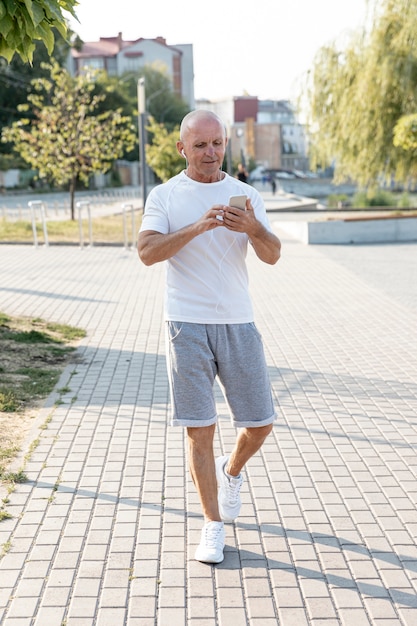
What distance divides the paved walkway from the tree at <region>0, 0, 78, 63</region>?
2.37m

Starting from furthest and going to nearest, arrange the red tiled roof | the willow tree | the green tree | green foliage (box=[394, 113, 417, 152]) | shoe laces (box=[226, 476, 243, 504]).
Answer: the red tiled roof → the green tree → the willow tree → green foliage (box=[394, 113, 417, 152]) → shoe laces (box=[226, 476, 243, 504])

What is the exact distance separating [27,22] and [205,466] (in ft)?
9.01

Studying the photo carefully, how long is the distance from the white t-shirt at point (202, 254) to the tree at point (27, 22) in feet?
5.17

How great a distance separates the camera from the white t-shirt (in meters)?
3.90

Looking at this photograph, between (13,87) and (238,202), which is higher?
(13,87)

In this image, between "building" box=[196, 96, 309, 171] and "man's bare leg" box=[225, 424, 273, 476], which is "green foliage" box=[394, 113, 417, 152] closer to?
"man's bare leg" box=[225, 424, 273, 476]

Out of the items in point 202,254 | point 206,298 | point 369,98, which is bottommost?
point 206,298

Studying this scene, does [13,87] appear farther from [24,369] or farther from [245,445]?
[245,445]

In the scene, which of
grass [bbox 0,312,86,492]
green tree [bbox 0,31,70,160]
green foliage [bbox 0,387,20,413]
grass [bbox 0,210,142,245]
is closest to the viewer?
grass [bbox 0,312,86,492]

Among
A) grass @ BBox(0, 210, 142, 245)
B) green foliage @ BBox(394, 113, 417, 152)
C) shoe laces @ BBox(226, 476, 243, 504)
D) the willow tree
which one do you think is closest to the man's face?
shoe laces @ BBox(226, 476, 243, 504)

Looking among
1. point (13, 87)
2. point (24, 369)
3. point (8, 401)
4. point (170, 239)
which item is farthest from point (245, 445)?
point (13, 87)

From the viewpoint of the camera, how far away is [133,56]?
4417 inches

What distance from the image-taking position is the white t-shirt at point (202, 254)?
390cm

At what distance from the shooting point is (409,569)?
390 centimetres
